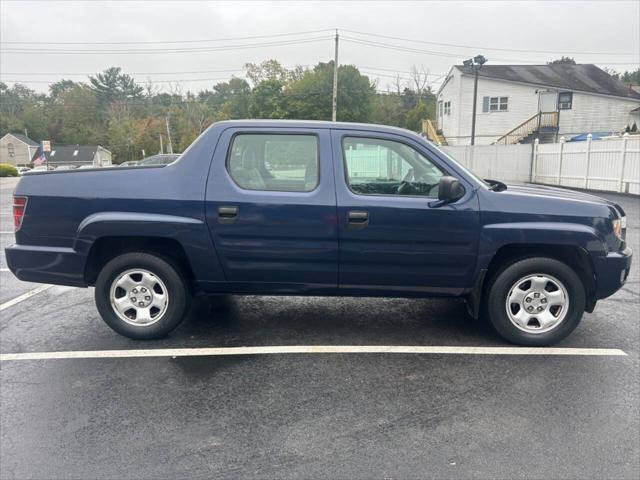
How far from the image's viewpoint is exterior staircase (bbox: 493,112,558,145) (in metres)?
33.4

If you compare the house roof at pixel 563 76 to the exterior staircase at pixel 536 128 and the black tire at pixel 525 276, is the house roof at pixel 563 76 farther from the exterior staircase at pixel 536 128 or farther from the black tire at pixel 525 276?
the black tire at pixel 525 276

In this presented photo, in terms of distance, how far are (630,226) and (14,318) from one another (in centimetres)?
1142

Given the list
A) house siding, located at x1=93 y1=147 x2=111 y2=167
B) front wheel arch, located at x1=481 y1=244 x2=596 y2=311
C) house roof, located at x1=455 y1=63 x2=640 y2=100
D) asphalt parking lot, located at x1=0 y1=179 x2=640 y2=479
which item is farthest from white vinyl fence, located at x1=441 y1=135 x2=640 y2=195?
house siding, located at x1=93 y1=147 x2=111 y2=167

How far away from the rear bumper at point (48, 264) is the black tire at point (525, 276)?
3.58 m

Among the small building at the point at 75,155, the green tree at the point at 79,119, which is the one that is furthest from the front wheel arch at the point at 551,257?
the green tree at the point at 79,119

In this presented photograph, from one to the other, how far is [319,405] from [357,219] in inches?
59.4

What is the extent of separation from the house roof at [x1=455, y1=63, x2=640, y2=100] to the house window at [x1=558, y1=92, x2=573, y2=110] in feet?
1.46

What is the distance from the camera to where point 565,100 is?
34.8 metres

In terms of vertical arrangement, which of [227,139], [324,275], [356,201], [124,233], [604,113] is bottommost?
[324,275]

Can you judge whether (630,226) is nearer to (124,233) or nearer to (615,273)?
(615,273)

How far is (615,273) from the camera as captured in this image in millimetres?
4035

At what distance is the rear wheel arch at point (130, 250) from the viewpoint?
4.20m

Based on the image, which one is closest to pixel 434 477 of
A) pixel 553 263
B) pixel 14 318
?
pixel 553 263

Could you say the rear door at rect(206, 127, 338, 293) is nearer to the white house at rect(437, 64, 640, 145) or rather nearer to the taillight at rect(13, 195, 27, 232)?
the taillight at rect(13, 195, 27, 232)
